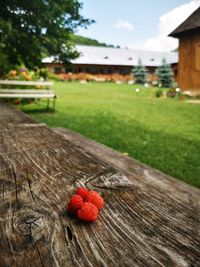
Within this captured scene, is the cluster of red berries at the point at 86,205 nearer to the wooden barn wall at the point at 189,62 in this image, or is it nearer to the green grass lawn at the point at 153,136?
the green grass lawn at the point at 153,136

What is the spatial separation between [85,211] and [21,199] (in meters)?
0.31

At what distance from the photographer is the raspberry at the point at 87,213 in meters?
0.91

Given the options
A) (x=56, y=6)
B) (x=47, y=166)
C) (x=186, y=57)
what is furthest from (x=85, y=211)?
(x=186, y=57)

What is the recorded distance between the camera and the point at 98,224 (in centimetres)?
93

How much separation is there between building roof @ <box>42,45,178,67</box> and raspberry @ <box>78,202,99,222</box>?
159ft

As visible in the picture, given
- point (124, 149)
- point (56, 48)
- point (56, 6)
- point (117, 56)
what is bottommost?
point (124, 149)

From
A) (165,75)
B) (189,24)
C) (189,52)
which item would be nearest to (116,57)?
(165,75)

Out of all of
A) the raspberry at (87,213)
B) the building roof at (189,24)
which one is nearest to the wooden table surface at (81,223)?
the raspberry at (87,213)

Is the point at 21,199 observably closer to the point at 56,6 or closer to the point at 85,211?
the point at 85,211

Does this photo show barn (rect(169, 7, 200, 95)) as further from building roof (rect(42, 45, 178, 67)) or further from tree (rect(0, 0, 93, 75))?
building roof (rect(42, 45, 178, 67))

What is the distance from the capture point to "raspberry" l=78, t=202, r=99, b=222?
908mm

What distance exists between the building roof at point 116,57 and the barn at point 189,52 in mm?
30744

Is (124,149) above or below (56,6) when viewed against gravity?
below

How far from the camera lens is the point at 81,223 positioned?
0.93 m
